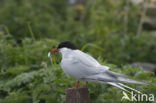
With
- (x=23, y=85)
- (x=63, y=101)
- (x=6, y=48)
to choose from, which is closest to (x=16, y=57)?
(x=6, y=48)

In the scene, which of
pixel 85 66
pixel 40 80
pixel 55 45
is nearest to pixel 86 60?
pixel 85 66

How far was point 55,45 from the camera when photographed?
4328mm

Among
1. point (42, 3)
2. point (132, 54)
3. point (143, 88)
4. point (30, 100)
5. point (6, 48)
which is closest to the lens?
point (143, 88)

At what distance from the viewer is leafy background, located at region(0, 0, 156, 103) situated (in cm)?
330

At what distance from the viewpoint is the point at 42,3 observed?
344 inches

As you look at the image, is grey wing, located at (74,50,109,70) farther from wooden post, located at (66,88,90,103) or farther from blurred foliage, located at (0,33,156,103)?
blurred foliage, located at (0,33,156,103)

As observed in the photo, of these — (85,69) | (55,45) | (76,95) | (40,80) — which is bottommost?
(40,80)

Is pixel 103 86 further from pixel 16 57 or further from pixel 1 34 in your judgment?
pixel 1 34

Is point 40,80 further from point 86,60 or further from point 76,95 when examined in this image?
point 86,60

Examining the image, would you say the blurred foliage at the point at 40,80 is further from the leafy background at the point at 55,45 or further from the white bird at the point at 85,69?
the white bird at the point at 85,69

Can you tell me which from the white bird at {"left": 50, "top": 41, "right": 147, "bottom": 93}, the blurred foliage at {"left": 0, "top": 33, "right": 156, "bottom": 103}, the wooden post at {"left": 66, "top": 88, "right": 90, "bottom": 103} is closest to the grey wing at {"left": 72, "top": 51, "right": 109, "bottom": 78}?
the white bird at {"left": 50, "top": 41, "right": 147, "bottom": 93}

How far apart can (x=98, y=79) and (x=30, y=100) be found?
1575 millimetres

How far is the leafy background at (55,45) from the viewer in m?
3.30

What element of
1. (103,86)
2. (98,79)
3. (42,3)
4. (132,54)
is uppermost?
(42,3)
